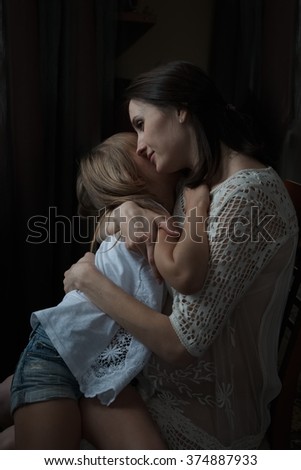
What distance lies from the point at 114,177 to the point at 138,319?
0.35 meters

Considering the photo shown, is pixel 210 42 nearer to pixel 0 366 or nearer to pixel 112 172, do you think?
pixel 112 172

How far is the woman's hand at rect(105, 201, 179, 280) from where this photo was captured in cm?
105

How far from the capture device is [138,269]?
1.10 metres

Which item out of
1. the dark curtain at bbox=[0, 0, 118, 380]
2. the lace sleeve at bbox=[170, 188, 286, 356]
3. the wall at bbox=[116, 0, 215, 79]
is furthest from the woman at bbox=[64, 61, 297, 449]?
the wall at bbox=[116, 0, 215, 79]

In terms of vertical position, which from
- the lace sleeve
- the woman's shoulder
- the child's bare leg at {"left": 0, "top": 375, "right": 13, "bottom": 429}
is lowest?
the child's bare leg at {"left": 0, "top": 375, "right": 13, "bottom": 429}

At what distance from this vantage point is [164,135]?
43.2 inches

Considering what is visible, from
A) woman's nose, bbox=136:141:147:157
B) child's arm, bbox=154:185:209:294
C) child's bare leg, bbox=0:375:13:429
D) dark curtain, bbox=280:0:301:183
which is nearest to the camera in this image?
child's arm, bbox=154:185:209:294

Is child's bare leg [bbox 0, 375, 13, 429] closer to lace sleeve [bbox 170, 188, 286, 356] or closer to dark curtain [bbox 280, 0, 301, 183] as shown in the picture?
lace sleeve [bbox 170, 188, 286, 356]

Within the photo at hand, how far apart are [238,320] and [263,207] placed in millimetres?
230

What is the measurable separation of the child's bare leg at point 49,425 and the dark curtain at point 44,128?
36.9 inches

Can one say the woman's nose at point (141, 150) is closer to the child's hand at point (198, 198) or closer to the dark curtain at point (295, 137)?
the child's hand at point (198, 198)

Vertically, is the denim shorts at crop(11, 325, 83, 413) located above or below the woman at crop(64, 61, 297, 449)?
below

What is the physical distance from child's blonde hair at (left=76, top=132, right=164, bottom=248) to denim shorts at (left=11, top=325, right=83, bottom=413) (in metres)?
0.34
